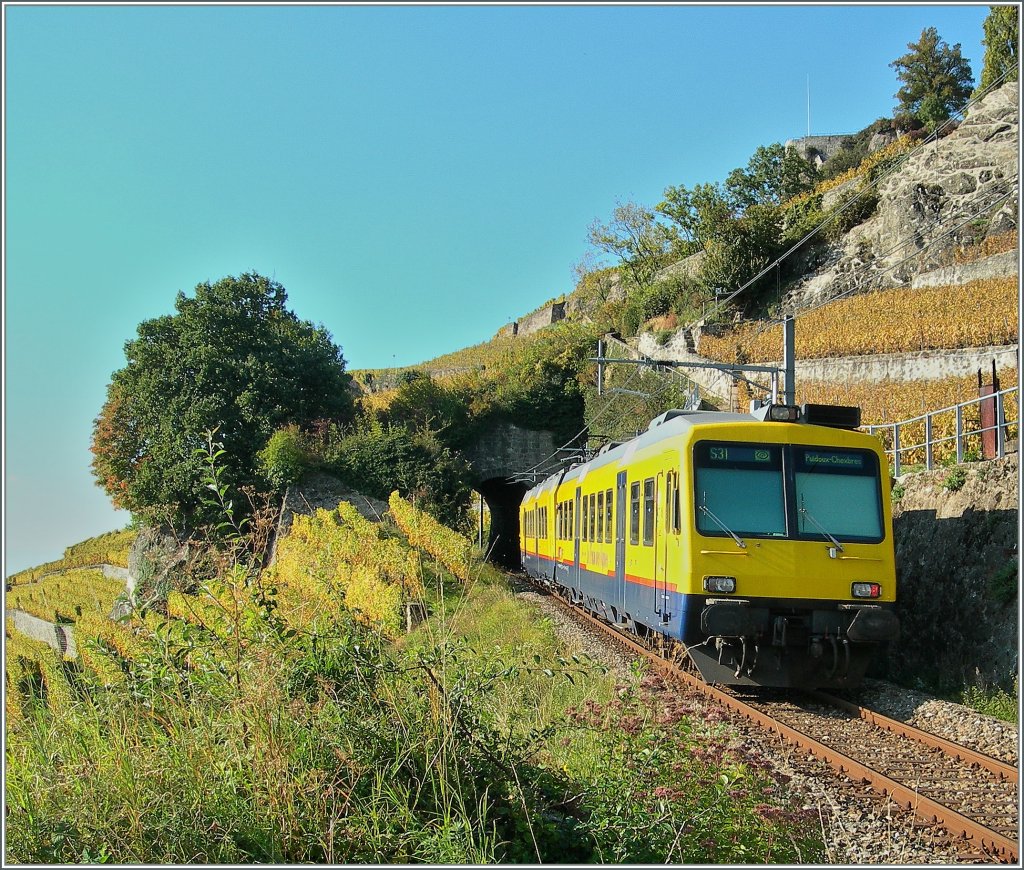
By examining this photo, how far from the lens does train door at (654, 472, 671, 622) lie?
10.5 meters

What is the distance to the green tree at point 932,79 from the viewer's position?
50719 mm

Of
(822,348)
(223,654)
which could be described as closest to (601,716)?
(223,654)

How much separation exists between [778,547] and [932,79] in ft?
175

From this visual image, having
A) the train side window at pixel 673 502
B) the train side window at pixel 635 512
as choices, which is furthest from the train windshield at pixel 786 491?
the train side window at pixel 635 512

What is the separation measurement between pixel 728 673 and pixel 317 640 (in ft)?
20.1

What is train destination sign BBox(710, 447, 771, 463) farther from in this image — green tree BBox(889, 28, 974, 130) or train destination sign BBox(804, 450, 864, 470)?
green tree BBox(889, 28, 974, 130)

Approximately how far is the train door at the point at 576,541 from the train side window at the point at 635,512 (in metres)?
5.02

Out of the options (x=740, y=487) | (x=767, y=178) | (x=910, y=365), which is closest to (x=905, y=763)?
(x=740, y=487)

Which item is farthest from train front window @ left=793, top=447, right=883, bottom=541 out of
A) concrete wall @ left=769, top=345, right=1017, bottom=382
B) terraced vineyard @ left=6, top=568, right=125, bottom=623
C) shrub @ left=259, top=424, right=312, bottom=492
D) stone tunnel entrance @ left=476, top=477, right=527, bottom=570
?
stone tunnel entrance @ left=476, top=477, right=527, bottom=570

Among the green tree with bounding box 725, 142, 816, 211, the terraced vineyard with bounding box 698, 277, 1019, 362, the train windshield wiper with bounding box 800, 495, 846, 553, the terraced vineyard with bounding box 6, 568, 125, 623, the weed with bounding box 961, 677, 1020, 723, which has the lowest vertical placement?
the terraced vineyard with bounding box 6, 568, 125, 623

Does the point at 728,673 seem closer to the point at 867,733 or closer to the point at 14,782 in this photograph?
A: the point at 867,733

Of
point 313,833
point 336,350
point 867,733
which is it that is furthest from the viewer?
point 336,350

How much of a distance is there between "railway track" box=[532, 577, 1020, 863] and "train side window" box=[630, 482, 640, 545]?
236 cm

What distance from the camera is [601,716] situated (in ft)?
20.4
